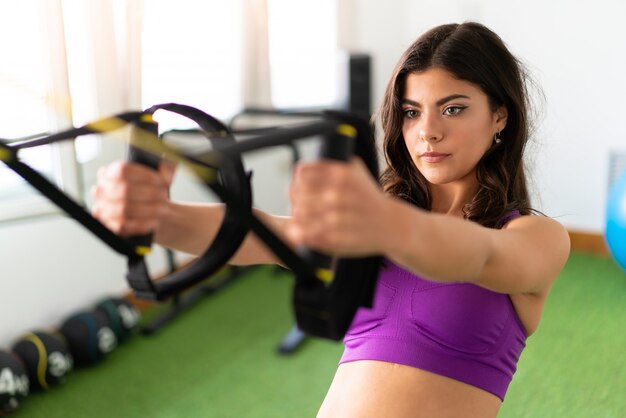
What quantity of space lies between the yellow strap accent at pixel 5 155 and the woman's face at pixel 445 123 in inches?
26.6

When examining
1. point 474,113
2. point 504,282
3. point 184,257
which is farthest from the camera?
point 184,257

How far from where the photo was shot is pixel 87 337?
278cm

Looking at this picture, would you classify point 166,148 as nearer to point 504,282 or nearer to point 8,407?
point 504,282

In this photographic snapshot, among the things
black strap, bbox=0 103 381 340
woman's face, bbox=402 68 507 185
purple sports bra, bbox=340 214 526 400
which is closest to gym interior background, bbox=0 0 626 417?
woman's face, bbox=402 68 507 185

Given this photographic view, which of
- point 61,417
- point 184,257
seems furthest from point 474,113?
point 184,257

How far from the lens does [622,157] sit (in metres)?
4.00

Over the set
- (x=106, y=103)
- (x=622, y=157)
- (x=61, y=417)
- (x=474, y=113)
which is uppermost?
(x=474, y=113)

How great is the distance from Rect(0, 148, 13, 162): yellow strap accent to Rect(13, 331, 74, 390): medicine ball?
1938mm

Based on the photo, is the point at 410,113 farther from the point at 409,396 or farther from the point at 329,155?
the point at 329,155

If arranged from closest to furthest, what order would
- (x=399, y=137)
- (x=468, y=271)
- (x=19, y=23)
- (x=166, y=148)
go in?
(x=166, y=148), (x=468, y=271), (x=399, y=137), (x=19, y=23)

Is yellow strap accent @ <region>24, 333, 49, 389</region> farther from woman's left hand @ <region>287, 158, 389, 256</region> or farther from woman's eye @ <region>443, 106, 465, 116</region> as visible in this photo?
woman's left hand @ <region>287, 158, 389, 256</region>

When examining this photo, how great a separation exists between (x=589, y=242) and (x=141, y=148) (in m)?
3.90

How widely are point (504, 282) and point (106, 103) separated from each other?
250 cm

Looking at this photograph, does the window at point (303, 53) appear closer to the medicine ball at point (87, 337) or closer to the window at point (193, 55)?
the window at point (193, 55)
